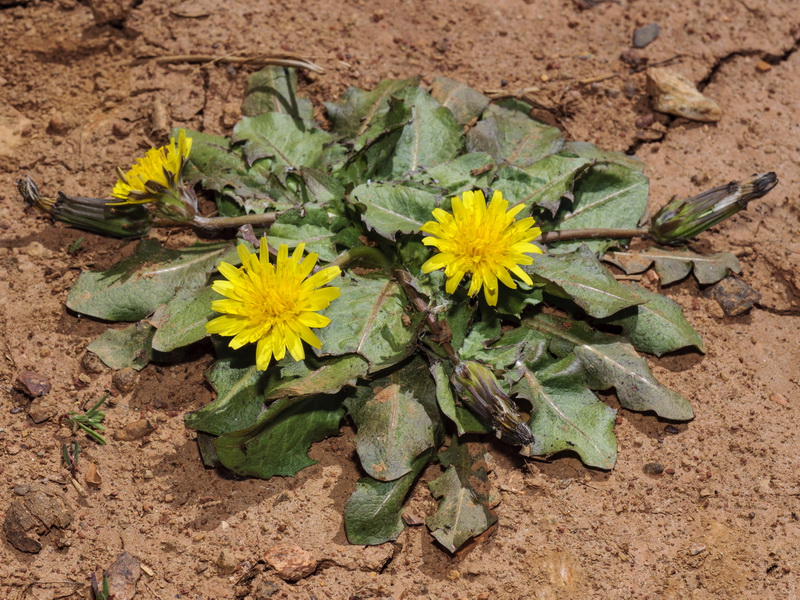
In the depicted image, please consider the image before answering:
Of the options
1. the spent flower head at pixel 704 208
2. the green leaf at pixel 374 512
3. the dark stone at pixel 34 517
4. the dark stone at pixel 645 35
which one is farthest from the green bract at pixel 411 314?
the dark stone at pixel 645 35

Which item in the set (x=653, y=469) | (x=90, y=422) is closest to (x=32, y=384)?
(x=90, y=422)

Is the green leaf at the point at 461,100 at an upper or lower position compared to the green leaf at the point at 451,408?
upper

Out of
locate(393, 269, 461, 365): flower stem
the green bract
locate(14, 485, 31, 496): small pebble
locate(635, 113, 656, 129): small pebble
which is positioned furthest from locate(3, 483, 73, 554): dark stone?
locate(635, 113, 656, 129): small pebble

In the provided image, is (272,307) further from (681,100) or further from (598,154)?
(681,100)

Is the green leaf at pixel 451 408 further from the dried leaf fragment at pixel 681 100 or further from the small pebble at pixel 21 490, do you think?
the dried leaf fragment at pixel 681 100

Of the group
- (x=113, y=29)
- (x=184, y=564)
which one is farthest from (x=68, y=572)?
(x=113, y=29)

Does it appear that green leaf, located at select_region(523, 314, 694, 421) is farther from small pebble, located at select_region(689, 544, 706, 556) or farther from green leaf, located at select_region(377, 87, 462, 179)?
green leaf, located at select_region(377, 87, 462, 179)
